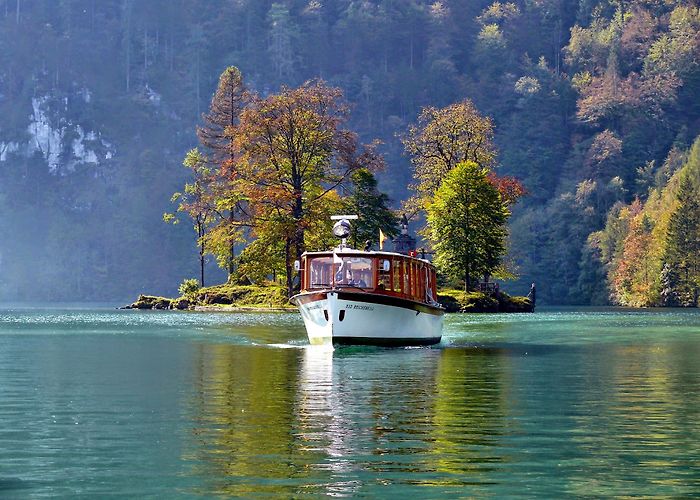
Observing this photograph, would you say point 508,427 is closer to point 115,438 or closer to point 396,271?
point 115,438

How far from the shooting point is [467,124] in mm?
123938

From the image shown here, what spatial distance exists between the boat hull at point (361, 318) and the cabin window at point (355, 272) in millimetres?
1291

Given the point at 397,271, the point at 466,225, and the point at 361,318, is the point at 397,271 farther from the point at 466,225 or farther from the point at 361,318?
the point at 466,225

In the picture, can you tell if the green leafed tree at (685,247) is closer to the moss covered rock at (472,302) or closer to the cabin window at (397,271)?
the moss covered rock at (472,302)

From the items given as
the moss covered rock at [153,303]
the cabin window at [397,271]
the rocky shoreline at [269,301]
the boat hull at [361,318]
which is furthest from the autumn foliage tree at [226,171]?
the boat hull at [361,318]

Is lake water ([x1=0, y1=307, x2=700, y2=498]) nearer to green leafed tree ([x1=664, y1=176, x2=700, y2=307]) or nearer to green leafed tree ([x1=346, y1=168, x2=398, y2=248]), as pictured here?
green leafed tree ([x1=346, y1=168, x2=398, y2=248])

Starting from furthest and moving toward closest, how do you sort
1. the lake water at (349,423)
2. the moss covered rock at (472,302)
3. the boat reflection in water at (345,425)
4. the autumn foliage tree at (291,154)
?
1. the autumn foliage tree at (291,154)
2. the moss covered rock at (472,302)
3. the boat reflection in water at (345,425)
4. the lake water at (349,423)

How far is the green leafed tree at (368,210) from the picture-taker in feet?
370

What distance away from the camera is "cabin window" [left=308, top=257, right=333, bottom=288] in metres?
54.6

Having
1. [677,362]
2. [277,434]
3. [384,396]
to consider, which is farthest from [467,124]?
[277,434]

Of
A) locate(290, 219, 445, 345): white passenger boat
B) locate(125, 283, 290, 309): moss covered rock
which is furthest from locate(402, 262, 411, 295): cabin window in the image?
locate(125, 283, 290, 309): moss covered rock

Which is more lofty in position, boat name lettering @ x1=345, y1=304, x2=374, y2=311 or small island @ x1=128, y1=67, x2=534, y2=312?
small island @ x1=128, y1=67, x2=534, y2=312

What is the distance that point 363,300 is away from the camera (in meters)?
52.3

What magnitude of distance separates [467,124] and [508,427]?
99226mm
